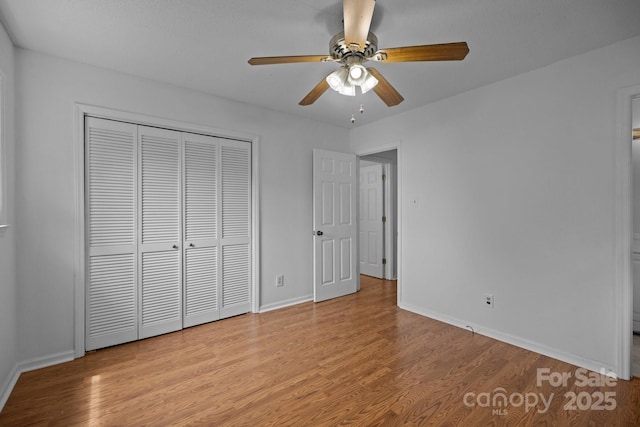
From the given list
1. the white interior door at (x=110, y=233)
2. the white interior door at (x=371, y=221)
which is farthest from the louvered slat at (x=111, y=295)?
the white interior door at (x=371, y=221)

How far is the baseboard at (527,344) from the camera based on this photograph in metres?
2.23

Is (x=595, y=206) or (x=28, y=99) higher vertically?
(x=28, y=99)

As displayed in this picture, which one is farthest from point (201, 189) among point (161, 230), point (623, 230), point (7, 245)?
point (623, 230)

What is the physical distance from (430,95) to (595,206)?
175cm

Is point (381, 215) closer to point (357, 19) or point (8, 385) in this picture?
point (357, 19)

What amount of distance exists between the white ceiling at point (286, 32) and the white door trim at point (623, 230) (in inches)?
22.7

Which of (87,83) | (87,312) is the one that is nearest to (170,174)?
(87,83)

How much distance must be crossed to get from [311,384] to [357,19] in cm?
225

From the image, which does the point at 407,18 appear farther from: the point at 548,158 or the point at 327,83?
the point at 548,158

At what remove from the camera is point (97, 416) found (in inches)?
68.9

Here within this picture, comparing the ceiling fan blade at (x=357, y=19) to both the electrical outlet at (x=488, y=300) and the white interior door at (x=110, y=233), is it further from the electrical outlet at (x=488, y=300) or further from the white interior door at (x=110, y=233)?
the electrical outlet at (x=488, y=300)

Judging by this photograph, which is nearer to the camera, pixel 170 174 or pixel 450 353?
pixel 450 353

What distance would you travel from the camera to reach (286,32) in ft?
6.64

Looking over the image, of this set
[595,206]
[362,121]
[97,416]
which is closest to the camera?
[97,416]
